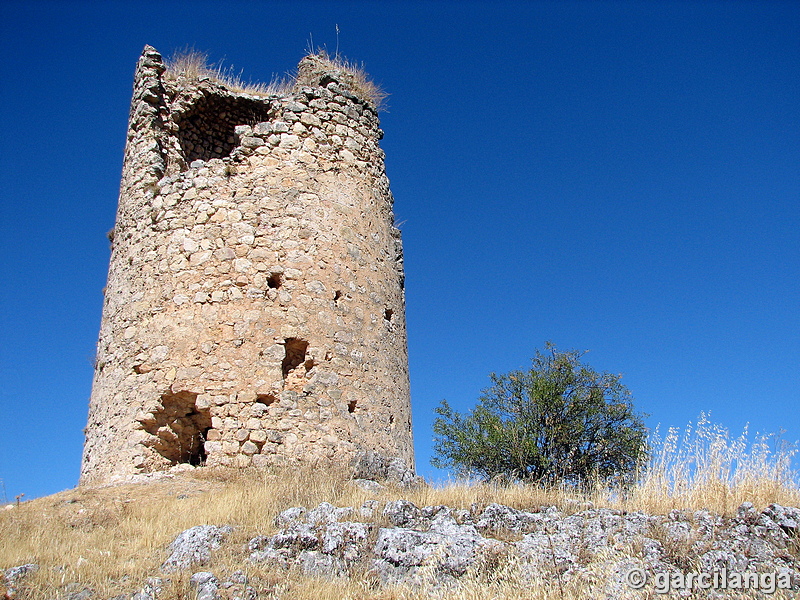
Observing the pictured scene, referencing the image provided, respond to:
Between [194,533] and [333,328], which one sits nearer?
[194,533]

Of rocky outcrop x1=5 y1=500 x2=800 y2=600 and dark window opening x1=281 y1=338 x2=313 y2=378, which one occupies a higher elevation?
dark window opening x1=281 y1=338 x2=313 y2=378

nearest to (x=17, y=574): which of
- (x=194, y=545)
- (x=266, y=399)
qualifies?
(x=194, y=545)

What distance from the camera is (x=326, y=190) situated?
29.3 ft

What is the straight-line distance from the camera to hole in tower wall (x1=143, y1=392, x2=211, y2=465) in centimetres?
785

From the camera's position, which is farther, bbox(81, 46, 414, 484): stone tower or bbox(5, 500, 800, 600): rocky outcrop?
bbox(81, 46, 414, 484): stone tower

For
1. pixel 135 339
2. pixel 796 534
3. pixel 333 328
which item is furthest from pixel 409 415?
pixel 796 534

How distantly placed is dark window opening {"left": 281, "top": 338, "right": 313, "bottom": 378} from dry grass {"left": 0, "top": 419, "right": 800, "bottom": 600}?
4.25 ft

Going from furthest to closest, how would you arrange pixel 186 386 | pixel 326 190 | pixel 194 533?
pixel 326 190
pixel 186 386
pixel 194 533

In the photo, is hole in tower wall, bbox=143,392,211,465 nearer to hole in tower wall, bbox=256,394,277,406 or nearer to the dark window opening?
hole in tower wall, bbox=256,394,277,406

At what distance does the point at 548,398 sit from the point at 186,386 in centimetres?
694

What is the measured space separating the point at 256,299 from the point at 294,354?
30.6 inches

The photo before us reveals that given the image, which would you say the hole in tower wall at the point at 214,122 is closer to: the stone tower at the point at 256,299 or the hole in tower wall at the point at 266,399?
the stone tower at the point at 256,299

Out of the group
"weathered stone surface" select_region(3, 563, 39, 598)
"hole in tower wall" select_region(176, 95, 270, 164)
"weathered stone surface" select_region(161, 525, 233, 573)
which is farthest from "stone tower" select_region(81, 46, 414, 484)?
"weathered stone surface" select_region(3, 563, 39, 598)

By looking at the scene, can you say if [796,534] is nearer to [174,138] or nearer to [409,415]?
[409,415]
